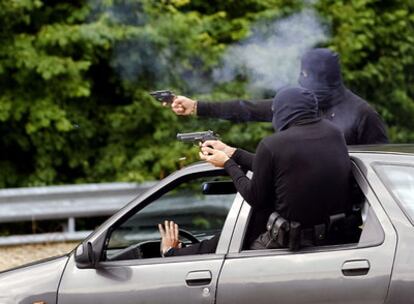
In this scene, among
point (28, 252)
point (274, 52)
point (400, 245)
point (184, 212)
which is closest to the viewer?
point (400, 245)

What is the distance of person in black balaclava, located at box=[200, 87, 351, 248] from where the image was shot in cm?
527

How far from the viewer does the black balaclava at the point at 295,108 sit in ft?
17.7

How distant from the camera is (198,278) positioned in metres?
5.42

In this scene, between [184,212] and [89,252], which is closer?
[89,252]

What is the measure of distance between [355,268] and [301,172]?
1.71 feet

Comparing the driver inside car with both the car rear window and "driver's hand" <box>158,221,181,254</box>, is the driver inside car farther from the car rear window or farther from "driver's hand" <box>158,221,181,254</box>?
the car rear window

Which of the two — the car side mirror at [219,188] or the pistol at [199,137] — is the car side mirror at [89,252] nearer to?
the pistol at [199,137]

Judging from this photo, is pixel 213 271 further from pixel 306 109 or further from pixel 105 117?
pixel 105 117

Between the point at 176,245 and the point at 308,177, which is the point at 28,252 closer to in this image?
the point at 176,245

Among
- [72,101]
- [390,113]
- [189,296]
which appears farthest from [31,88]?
[189,296]

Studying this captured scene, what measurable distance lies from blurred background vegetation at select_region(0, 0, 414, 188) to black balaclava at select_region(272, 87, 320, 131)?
5.61m

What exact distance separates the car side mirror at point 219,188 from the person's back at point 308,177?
0.92 meters

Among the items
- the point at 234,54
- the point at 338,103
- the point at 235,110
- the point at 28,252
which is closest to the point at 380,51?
the point at 234,54

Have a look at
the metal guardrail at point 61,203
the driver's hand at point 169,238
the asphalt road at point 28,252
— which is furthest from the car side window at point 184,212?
the driver's hand at point 169,238
